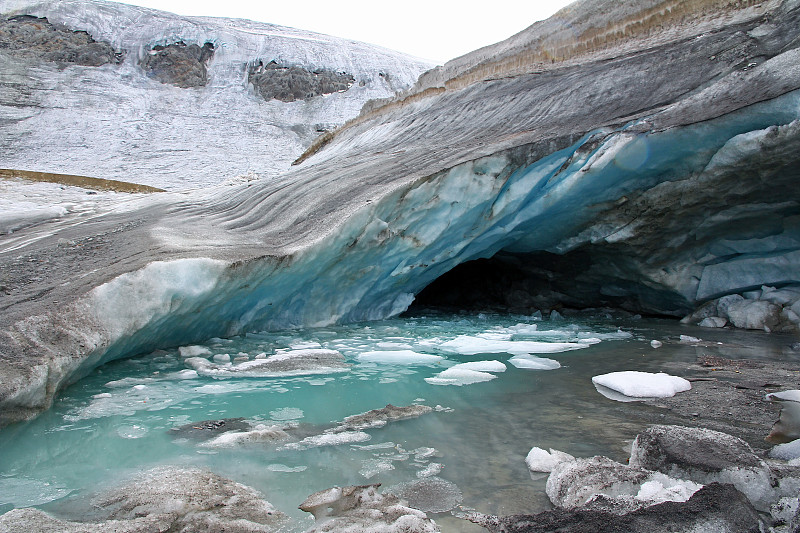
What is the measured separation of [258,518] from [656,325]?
6.20 meters

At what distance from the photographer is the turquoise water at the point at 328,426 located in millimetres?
1806

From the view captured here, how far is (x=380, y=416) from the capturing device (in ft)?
8.43

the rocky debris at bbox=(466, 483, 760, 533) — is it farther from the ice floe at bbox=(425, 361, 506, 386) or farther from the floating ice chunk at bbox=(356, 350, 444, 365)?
the floating ice chunk at bbox=(356, 350, 444, 365)

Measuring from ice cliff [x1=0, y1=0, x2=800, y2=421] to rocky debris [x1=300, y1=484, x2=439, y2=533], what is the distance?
206 cm

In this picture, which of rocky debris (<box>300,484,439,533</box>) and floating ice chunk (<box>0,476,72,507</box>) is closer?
rocky debris (<box>300,484,439,533</box>)

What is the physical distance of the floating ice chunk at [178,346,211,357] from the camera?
403 centimetres

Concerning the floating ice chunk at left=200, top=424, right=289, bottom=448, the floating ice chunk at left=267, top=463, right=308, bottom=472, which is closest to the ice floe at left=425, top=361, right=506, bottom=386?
the floating ice chunk at left=200, top=424, right=289, bottom=448

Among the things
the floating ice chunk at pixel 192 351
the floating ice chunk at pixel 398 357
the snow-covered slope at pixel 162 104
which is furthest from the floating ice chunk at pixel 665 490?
the snow-covered slope at pixel 162 104

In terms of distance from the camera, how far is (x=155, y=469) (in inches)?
74.5

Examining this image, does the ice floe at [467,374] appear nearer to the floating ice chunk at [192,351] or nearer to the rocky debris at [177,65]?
the floating ice chunk at [192,351]

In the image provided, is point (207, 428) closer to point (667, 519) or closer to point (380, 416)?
point (380, 416)

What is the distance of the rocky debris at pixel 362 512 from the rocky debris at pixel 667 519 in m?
0.23

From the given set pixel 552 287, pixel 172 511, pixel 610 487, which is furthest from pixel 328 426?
pixel 552 287

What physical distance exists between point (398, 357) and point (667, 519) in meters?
2.81
